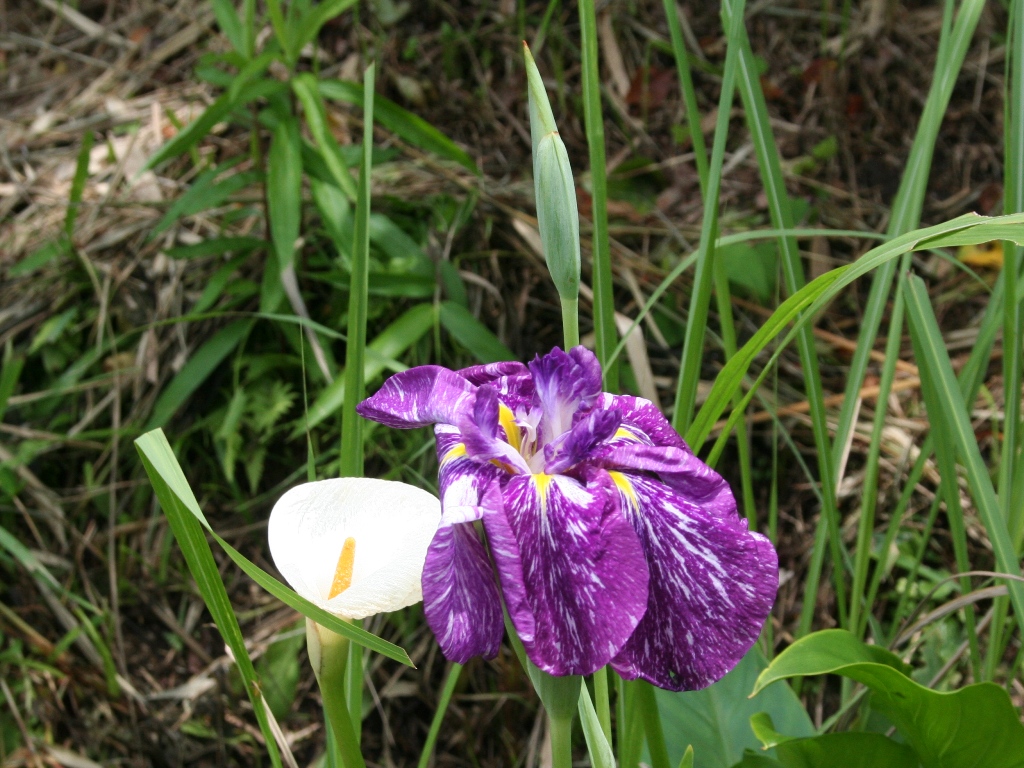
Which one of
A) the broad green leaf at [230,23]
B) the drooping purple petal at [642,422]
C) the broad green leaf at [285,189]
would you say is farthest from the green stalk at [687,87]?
the broad green leaf at [230,23]

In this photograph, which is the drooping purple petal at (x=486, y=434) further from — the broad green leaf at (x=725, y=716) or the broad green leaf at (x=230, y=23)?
the broad green leaf at (x=230, y=23)

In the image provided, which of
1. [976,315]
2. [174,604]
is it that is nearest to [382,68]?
[174,604]

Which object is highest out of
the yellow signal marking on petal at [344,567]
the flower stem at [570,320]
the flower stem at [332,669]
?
the flower stem at [570,320]

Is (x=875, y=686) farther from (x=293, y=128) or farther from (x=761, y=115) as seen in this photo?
(x=293, y=128)

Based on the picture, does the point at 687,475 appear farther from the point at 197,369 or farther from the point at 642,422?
the point at 197,369

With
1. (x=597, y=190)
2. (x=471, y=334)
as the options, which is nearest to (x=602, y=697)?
(x=597, y=190)

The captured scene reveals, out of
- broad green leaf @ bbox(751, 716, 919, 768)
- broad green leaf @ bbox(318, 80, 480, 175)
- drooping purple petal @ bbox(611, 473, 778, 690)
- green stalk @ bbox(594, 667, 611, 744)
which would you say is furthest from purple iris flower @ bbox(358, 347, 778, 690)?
broad green leaf @ bbox(318, 80, 480, 175)

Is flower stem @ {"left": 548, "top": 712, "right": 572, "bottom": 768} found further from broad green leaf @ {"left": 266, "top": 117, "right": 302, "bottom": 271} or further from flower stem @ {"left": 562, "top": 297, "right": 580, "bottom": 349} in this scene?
broad green leaf @ {"left": 266, "top": 117, "right": 302, "bottom": 271}
